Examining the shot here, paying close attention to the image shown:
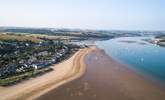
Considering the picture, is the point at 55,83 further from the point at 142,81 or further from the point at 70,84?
the point at 142,81

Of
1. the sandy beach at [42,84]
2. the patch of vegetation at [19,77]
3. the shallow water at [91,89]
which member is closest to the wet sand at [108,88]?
the shallow water at [91,89]

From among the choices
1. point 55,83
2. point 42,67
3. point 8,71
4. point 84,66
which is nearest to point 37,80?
point 55,83

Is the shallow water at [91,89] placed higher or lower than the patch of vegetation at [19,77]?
lower

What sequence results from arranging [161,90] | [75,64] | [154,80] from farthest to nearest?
[75,64], [154,80], [161,90]

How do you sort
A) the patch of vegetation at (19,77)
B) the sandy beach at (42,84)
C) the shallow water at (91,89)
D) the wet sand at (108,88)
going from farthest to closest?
1. the patch of vegetation at (19,77)
2. the wet sand at (108,88)
3. the shallow water at (91,89)
4. the sandy beach at (42,84)

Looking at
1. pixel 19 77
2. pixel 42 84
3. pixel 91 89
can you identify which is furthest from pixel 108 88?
pixel 19 77

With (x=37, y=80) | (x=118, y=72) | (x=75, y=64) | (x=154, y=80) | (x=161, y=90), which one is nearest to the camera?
(x=161, y=90)

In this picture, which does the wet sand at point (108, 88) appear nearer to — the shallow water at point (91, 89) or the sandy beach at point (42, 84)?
the shallow water at point (91, 89)
